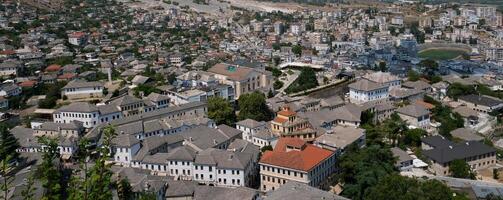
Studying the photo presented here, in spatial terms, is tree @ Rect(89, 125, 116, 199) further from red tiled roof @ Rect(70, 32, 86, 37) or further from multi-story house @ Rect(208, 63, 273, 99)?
red tiled roof @ Rect(70, 32, 86, 37)

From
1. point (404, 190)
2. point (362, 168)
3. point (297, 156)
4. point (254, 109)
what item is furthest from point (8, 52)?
point (404, 190)

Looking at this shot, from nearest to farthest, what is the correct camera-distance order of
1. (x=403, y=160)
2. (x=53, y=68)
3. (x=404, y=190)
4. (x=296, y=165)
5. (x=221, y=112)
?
1. (x=404, y=190)
2. (x=296, y=165)
3. (x=403, y=160)
4. (x=221, y=112)
5. (x=53, y=68)

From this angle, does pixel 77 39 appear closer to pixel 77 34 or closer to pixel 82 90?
pixel 77 34

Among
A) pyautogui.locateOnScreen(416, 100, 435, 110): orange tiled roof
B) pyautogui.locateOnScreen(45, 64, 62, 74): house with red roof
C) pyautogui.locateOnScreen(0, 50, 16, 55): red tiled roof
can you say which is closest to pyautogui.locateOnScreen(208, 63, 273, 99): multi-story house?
pyautogui.locateOnScreen(416, 100, 435, 110): orange tiled roof

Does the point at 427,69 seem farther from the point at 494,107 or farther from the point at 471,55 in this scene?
the point at 471,55

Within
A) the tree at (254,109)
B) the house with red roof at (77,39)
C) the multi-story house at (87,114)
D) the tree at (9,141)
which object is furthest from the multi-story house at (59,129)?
the house with red roof at (77,39)

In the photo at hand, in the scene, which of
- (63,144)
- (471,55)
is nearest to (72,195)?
(63,144)
